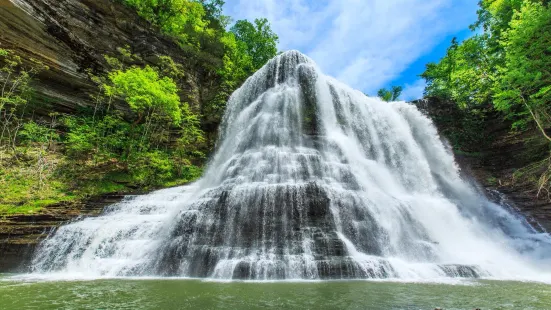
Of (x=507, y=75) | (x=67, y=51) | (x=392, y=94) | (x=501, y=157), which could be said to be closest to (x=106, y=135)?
(x=67, y=51)

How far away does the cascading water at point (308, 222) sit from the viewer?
875 cm

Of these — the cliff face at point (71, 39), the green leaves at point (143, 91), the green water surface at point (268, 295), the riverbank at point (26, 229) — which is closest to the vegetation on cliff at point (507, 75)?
the green water surface at point (268, 295)

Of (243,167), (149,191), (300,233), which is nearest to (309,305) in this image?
(300,233)

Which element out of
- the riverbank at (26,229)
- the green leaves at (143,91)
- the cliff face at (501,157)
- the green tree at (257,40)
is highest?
the green tree at (257,40)

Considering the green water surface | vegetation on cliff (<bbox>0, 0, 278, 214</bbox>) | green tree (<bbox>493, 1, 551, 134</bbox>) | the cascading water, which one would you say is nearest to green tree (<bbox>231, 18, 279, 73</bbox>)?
vegetation on cliff (<bbox>0, 0, 278, 214</bbox>)

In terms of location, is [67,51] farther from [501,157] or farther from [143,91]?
[501,157]

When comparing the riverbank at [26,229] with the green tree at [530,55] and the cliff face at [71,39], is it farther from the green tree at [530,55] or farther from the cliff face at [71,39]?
the green tree at [530,55]

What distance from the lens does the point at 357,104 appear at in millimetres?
20719

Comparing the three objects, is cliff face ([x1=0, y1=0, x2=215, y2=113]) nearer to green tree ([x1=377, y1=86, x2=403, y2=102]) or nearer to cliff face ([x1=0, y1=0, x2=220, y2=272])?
cliff face ([x1=0, y1=0, x2=220, y2=272])

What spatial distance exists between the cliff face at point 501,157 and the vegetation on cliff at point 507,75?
25 centimetres

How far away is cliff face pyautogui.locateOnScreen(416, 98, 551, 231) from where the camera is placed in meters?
14.8

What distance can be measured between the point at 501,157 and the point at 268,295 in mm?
20163

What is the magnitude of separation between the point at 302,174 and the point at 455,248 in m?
6.85

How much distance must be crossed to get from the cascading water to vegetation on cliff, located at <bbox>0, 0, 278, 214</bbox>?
7.49ft
